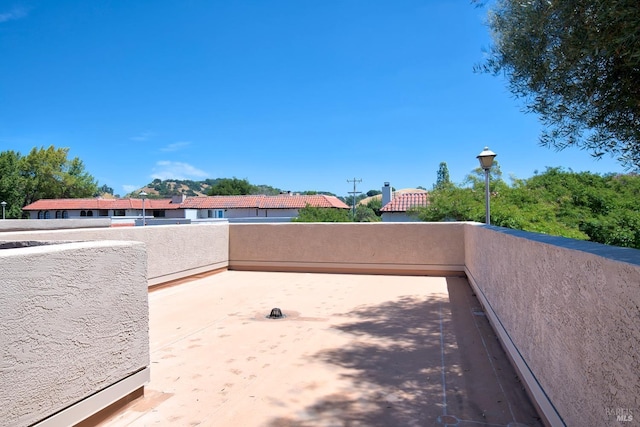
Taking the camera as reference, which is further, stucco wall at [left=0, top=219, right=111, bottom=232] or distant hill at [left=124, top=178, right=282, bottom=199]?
distant hill at [left=124, top=178, right=282, bottom=199]

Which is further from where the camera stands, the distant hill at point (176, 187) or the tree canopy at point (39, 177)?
the distant hill at point (176, 187)

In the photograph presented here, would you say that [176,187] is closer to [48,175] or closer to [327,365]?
[48,175]

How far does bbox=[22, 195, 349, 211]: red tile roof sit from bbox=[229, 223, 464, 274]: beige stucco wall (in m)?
30.8

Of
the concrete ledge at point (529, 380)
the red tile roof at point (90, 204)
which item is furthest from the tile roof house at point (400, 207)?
the red tile roof at point (90, 204)

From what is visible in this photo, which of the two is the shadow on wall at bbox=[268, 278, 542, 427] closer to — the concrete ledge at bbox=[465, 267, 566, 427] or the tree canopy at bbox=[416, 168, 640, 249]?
the concrete ledge at bbox=[465, 267, 566, 427]

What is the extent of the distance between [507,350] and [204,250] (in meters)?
7.47

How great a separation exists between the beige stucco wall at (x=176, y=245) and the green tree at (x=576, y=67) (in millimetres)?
6510

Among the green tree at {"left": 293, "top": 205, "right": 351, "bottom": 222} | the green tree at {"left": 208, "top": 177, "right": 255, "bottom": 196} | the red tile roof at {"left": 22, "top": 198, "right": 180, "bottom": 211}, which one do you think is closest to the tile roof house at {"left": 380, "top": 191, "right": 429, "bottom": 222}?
the green tree at {"left": 293, "top": 205, "right": 351, "bottom": 222}

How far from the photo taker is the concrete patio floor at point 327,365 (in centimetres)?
303

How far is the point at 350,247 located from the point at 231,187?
80.9 m

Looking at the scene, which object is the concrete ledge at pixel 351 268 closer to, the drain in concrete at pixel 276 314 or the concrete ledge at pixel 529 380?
the drain in concrete at pixel 276 314

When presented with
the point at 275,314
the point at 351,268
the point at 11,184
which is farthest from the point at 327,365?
the point at 11,184

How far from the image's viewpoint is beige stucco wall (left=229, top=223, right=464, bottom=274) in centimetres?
943

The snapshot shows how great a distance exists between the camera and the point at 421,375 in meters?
3.79
